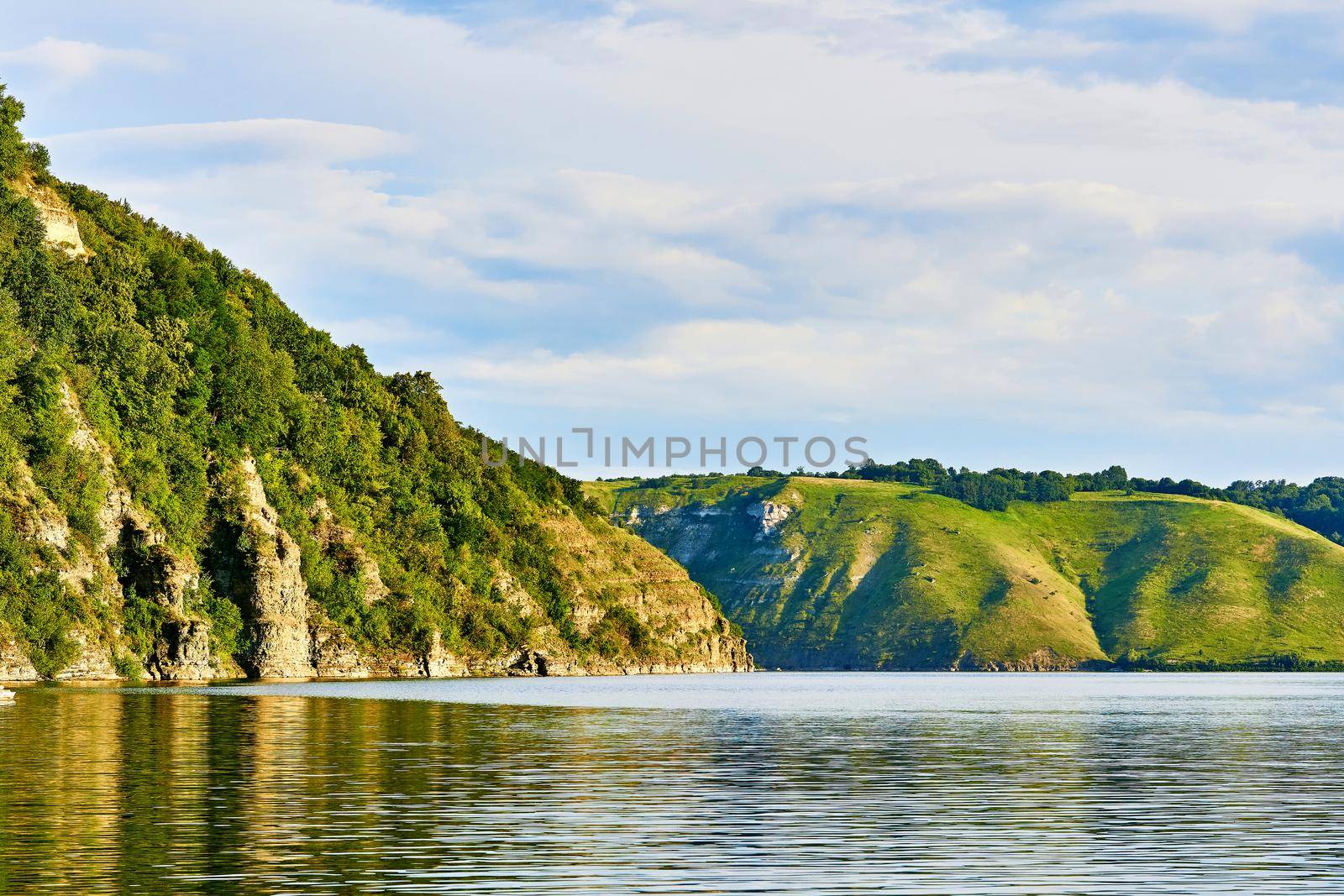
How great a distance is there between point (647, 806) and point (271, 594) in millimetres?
130960

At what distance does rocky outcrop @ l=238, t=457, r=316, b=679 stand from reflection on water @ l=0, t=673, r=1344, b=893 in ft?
→ 264

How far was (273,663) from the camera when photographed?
16212 centimetres

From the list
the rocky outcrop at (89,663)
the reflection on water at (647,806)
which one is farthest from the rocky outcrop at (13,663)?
the reflection on water at (647,806)

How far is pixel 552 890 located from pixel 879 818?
505 inches

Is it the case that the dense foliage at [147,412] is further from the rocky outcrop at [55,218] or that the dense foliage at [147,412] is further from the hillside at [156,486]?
the rocky outcrop at [55,218]

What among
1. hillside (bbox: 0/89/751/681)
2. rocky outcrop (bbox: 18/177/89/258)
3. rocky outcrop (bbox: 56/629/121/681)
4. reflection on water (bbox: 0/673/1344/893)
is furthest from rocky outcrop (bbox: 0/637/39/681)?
rocky outcrop (bbox: 18/177/89/258)

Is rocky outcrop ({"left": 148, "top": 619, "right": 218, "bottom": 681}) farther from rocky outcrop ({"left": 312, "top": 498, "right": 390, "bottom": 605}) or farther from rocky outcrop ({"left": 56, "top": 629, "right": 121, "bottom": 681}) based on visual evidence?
rocky outcrop ({"left": 312, "top": 498, "right": 390, "bottom": 605})

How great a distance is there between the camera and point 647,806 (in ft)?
130

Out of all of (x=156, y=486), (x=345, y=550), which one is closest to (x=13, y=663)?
(x=156, y=486)

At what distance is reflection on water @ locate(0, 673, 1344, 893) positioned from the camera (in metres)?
27.8

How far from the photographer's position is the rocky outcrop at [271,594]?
161750 mm

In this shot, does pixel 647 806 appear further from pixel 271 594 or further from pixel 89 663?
pixel 271 594

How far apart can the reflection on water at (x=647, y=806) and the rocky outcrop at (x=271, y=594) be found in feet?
264

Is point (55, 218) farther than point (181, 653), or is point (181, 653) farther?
point (55, 218)
